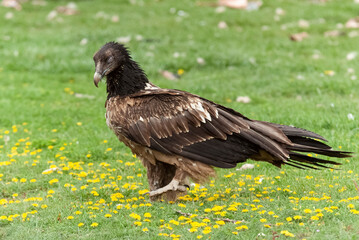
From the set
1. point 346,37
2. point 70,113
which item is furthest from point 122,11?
point 70,113

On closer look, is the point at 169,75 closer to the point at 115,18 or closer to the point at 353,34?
the point at 115,18

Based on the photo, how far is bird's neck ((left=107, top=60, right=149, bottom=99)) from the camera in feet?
23.9

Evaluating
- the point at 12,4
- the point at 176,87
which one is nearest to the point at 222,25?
the point at 176,87

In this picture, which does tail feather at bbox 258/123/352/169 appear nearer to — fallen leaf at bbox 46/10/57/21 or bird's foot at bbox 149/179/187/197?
bird's foot at bbox 149/179/187/197

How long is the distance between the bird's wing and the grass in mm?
580

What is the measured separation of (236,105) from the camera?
11875 millimetres

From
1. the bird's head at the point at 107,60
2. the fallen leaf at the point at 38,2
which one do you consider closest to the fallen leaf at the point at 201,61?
the bird's head at the point at 107,60

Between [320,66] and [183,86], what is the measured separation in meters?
3.48

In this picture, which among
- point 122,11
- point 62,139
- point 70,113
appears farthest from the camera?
point 122,11

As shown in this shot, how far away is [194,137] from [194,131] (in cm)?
7

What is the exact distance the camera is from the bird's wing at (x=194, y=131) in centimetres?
686

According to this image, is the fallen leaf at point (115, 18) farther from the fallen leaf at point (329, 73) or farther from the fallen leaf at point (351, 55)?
the fallen leaf at point (329, 73)

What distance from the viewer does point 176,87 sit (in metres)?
13.4

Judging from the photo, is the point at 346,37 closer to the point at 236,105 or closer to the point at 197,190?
the point at 236,105
